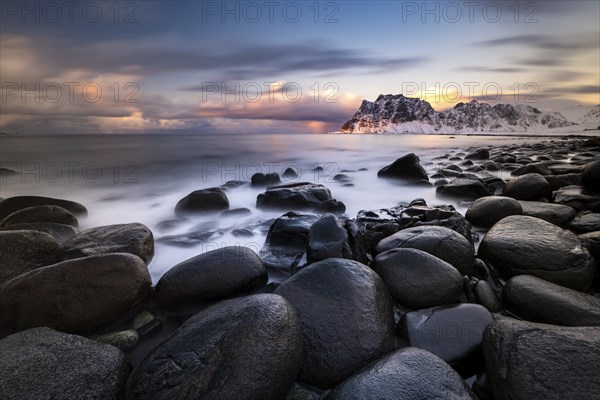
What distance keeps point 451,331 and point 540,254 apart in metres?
1.43

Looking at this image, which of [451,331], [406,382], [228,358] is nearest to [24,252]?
[228,358]

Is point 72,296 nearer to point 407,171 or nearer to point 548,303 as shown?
point 548,303

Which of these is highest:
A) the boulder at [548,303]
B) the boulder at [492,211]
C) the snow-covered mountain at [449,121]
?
the snow-covered mountain at [449,121]

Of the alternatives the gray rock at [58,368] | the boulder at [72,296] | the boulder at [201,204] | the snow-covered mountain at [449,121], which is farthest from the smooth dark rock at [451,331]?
the snow-covered mountain at [449,121]

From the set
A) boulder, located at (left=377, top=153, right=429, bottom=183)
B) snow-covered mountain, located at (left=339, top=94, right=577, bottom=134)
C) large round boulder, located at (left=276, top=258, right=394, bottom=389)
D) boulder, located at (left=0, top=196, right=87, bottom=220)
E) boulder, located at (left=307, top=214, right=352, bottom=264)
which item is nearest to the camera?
large round boulder, located at (left=276, top=258, right=394, bottom=389)

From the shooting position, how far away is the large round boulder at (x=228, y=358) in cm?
173

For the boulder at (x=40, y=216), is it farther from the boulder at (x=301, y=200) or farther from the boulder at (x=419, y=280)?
the boulder at (x=419, y=280)

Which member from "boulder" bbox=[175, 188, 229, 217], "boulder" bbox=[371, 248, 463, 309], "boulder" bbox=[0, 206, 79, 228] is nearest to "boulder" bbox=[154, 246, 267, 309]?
"boulder" bbox=[371, 248, 463, 309]

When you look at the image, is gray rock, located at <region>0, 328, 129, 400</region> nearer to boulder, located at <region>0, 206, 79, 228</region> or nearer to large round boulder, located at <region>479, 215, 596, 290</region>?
boulder, located at <region>0, 206, 79, 228</region>

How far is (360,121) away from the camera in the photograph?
199 metres

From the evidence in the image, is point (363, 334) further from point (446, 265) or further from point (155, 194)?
point (155, 194)

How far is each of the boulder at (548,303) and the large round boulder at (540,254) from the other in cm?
34

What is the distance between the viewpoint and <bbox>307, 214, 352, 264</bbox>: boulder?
11.3ft

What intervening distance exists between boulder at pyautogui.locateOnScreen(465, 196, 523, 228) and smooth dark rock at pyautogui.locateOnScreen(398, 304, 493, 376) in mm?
2424
